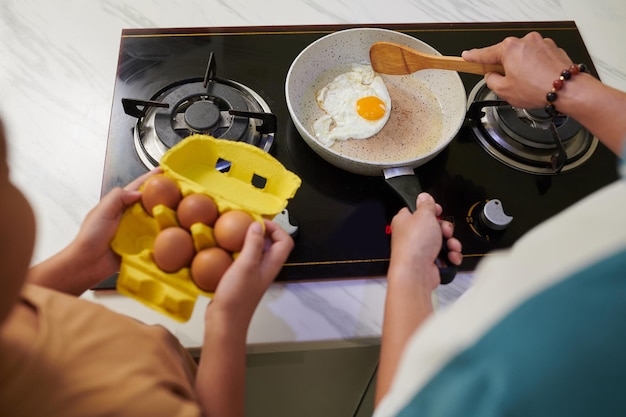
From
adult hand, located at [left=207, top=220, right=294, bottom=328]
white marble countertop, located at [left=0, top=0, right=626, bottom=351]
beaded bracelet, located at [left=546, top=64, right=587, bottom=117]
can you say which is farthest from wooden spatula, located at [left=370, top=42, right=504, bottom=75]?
adult hand, located at [left=207, top=220, right=294, bottom=328]

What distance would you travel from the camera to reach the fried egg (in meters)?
1.00

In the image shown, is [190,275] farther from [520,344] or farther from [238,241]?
[520,344]

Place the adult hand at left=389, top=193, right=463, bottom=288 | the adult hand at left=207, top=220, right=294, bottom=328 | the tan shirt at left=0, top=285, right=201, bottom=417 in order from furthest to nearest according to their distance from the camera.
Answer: the adult hand at left=389, top=193, right=463, bottom=288 → the adult hand at left=207, top=220, right=294, bottom=328 → the tan shirt at left=0, top=285, right=201, bottom=417

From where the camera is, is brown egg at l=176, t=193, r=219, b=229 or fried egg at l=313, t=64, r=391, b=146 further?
fried egg at l=313, t=64, r=391, b=146

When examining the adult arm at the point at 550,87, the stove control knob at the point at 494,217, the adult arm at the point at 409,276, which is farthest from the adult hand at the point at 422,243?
the adult arm at the point at 550,87

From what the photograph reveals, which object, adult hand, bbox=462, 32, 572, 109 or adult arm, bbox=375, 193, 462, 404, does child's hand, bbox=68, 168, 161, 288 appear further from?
adult hand, bbox=462, 32, 572, 109

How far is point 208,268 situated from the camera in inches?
26.6

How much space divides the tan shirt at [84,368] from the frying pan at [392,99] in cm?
50

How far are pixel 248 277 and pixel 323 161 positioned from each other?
0.39 meters

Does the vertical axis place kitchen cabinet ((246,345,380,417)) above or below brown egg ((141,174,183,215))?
below

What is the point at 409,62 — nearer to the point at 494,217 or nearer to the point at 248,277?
the point at 494,217

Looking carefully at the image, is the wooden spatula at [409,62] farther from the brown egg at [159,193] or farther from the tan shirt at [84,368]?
the tan shirt at [84,368]

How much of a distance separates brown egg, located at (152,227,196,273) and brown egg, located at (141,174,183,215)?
5 cm

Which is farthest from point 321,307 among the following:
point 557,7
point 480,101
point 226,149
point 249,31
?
point 557,7
